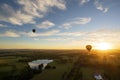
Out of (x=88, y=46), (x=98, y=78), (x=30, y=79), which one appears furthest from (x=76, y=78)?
(x=88, y=46)

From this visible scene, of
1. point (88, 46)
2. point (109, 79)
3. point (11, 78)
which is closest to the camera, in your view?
point (109, 79)

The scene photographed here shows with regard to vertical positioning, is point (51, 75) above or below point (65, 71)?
below

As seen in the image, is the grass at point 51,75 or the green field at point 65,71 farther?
the green field at point 65,71

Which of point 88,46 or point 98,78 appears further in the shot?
point 88,46

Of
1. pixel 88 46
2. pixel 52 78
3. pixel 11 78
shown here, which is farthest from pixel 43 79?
pixel 88 46

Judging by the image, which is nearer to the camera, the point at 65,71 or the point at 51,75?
the point at 51,75

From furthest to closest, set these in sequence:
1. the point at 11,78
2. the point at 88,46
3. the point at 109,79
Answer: the point at 88,46
the point at 11,78
the point at 109,79

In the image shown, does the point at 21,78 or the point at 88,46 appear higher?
the point at 88,46

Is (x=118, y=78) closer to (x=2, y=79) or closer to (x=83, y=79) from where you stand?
(x=83, y=79)

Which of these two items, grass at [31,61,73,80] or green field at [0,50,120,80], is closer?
grass at [31,61,73,80]
